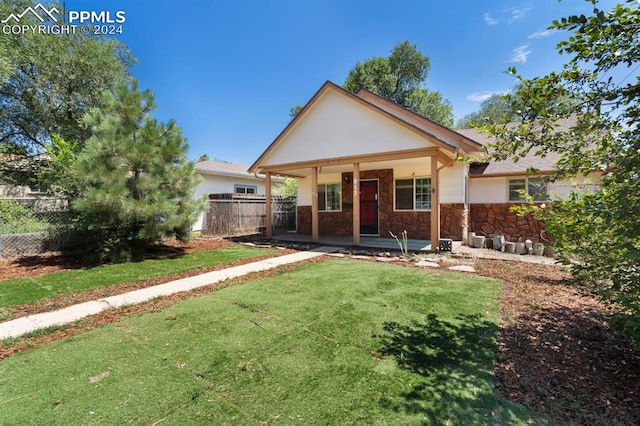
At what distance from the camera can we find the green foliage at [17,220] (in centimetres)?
758

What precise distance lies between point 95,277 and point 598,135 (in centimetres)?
816

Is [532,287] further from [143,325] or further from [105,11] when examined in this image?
[105,11]

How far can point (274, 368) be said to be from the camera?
2621 millimetres

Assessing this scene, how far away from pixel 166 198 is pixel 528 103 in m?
8.02

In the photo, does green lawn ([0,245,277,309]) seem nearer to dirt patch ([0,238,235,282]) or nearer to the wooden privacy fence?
dirt patch ([0,238,235,282])

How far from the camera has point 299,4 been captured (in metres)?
10.4

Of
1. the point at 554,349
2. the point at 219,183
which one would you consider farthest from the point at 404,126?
the point at 219,183

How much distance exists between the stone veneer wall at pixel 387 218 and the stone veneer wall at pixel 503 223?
0.79 metres

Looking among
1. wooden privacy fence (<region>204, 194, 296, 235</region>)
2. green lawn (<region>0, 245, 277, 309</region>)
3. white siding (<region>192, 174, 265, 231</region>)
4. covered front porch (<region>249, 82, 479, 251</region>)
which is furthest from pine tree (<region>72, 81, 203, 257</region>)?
white siding (<region>192, 174, 265, 231</region>)

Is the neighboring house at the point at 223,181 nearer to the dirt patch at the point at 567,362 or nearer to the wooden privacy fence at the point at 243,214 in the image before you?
the wooden privacy fence at the point at 243,214

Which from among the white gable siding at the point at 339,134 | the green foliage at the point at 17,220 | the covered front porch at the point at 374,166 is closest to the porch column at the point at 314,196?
the covered front porch at the point at 374,166

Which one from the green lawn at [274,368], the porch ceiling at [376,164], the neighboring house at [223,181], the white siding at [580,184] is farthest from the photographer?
the neighboring house at [223,181]

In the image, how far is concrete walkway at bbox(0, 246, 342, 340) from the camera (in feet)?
12.0

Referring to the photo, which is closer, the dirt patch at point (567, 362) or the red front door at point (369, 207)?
the dirt patch at point (567, 362)
